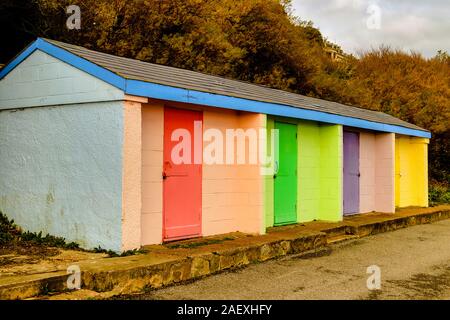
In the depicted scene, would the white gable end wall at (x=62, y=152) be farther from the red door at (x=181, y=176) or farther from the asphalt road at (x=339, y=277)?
the asphalt road at (x=339, y=277)

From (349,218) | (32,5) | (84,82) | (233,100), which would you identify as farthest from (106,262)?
(32,5)

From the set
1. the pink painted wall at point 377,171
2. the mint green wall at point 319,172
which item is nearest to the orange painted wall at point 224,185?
the mint green wall at point 319,172

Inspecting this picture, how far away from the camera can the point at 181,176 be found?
7.95 meters

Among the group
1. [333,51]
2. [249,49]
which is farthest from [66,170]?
[333,51]

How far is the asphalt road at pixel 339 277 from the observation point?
227 inches

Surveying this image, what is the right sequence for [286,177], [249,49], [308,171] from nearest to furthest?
[286,177], [308,171], [249,49]

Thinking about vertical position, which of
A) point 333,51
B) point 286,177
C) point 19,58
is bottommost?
point 286,177

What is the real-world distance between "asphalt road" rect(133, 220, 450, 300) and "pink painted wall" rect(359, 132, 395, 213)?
3.60 m

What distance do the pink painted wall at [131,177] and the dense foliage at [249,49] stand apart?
742 cm

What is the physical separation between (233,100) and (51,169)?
3092 millimetres

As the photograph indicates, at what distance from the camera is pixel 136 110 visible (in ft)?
22.4

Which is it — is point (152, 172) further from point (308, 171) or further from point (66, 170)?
point (308, 171)

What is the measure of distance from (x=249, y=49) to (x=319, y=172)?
9.28 meters

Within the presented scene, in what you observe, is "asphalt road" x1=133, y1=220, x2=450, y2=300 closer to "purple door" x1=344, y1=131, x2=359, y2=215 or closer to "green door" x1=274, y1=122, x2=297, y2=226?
"green door" x1=274, y1=122, x2=297, y2=226
